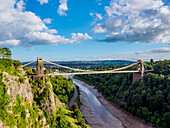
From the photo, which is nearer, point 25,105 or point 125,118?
point 25,105

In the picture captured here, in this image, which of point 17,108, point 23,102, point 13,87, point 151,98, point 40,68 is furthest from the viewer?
point 151,98

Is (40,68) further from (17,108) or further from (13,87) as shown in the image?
(17,108)

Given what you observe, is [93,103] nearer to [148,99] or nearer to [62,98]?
[62,98]

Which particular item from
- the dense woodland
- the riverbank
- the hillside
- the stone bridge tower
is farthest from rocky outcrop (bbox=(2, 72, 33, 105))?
the dense woodland

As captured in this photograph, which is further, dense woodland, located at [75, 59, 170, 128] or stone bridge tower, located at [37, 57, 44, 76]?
dense woodland, located at [75, 59, 170, 128]

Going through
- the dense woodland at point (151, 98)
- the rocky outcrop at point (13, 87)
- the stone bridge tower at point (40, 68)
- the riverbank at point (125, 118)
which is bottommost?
the riverbank at point (125, 118)

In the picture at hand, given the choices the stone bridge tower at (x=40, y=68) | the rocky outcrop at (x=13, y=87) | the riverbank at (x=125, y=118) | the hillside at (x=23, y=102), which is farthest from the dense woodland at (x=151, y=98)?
the rocky outcrop at (x=13, y=87)

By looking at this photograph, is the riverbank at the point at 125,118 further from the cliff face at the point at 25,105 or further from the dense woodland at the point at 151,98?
the cliff face at the point at 25,105

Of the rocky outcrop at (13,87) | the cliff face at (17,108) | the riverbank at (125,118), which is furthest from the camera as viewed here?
the riverbank at (125,118)

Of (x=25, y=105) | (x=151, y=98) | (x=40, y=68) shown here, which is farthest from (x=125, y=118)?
(x=25, y=105)

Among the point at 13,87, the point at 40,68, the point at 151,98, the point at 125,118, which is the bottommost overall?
the point at 125,118

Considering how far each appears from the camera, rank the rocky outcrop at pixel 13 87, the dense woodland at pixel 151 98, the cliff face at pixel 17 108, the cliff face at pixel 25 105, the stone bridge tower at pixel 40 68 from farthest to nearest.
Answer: the dense woodland at pixel 151 98 → the stone bridge tower at pixel 40 68 → the rocky outcrop at pixel 13 87 → the cliff face at pixel 25 105 → the cliff face at pixel 17 108

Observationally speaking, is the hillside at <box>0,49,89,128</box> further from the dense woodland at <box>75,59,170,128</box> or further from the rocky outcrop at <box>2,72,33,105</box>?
the dense woodland at <box>75,59,170,128</box>
